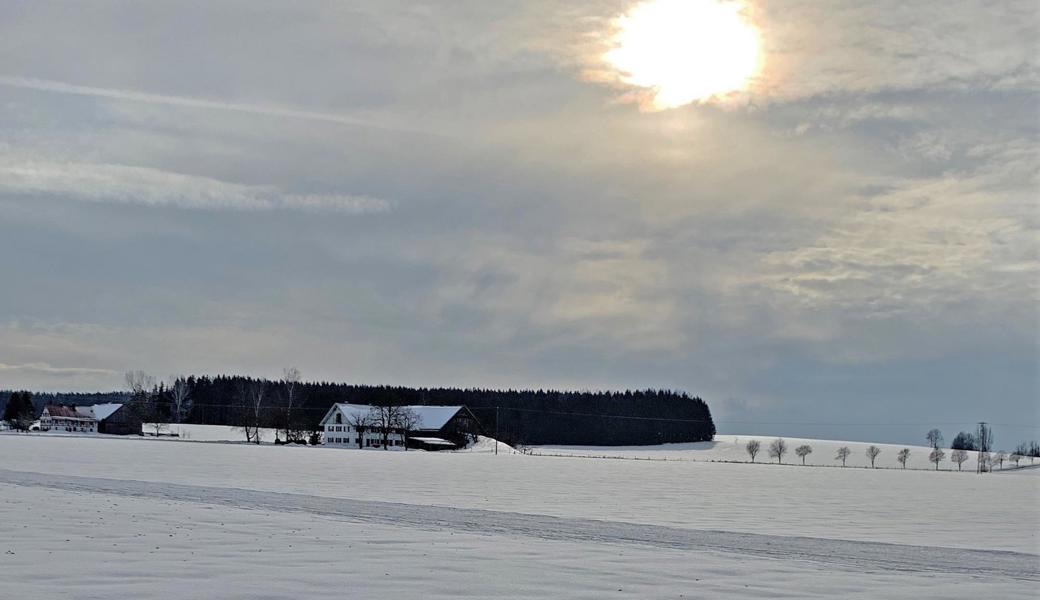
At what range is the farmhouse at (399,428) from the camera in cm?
13838

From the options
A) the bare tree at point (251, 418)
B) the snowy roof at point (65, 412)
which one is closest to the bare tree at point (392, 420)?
the bare tree at point (251, 418)

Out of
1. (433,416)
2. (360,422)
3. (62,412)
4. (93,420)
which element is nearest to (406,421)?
(433,416)

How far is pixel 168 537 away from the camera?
63.9 feet

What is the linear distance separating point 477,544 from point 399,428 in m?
119

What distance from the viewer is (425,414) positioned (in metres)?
146

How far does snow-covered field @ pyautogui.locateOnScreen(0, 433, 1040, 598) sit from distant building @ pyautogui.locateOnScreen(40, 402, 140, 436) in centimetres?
13777

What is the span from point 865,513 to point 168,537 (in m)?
24.2

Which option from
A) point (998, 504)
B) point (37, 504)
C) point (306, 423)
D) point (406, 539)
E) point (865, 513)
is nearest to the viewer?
point (406, 539)

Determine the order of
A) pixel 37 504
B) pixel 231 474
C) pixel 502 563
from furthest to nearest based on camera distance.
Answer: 1. pixel 231 474
2. pixel 37 504
3. pixel 502 563

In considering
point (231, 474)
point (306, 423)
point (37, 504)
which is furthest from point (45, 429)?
point (37, 504)

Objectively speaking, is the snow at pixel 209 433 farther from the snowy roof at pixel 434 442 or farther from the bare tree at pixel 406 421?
the snowy roof at pixel 434 442

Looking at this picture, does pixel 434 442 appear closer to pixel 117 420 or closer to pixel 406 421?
pixel 406 421

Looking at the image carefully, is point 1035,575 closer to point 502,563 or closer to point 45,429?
point 502,563

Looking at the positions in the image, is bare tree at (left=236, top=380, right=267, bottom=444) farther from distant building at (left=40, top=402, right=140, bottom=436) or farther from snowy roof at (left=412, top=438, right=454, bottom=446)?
snowy roof at (left=412, top=438, right=454, bottom=446)
